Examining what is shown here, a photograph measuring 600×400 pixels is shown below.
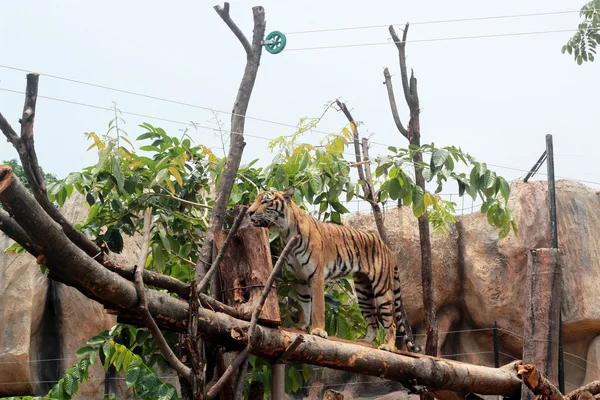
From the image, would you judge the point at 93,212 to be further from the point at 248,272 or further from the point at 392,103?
the point at 392,103

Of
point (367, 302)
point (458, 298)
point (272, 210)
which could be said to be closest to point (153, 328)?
point (272, 210)

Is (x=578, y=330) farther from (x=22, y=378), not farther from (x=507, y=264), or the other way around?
(x=22, y=378)

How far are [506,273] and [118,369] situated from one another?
6.62 m

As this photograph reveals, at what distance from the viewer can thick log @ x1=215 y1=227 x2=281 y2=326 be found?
4.08 metres

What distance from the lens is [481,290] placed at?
34.8 feet

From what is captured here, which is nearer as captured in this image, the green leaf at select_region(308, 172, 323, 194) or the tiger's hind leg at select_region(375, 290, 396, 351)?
the green leaf at select_region(308, 172, 323, 194)

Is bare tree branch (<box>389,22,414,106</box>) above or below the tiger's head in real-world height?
above

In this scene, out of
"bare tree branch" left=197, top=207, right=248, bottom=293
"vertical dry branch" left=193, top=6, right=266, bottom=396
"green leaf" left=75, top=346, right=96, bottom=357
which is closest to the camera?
"bare tree branch" left=197, top=207, right=248, bottom=293

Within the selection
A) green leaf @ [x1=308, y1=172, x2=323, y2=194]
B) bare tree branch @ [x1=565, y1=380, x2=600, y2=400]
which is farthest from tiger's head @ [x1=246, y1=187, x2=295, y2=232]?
bare tree branch @ [x1=565, y1=380, x2=600, y2=400]

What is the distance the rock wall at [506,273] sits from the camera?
10.3 m

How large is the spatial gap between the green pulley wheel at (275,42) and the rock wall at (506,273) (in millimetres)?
5850

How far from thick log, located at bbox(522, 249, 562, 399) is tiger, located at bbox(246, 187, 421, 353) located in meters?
0.95

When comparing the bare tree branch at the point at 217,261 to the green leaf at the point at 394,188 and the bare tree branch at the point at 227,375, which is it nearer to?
the bare tree branch at the point at 227,375

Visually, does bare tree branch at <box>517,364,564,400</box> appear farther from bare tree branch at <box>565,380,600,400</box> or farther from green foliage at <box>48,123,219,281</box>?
green foliage at <box>48,123,219,281</box>
